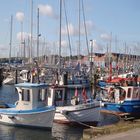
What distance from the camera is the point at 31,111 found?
27.9m

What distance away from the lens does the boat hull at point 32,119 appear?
27359mm

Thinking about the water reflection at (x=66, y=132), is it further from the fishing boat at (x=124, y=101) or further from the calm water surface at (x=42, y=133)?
the fishing boat at (x=124, y=101)

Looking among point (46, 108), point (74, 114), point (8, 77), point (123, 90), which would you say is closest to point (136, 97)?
point (123, 90)

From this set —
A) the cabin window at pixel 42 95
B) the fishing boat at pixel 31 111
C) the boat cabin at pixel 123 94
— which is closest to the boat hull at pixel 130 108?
the boat cabin at pixel 123 94

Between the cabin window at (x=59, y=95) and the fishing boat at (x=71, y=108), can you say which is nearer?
the fishing boat at (x=71, y=108)

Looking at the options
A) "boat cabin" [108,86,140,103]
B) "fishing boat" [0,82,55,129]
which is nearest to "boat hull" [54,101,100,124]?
"fishing boat" [0,82,55,129]

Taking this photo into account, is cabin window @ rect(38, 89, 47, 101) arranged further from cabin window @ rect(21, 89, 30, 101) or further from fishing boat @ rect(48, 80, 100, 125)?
fishing boat @ rect(48, 80, 100, 125)

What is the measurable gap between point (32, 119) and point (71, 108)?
111 inches

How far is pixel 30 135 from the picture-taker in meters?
25.9

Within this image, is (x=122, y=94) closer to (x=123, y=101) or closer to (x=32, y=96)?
(x=123, y=101)

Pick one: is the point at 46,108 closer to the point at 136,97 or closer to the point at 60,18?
the point at 136,97

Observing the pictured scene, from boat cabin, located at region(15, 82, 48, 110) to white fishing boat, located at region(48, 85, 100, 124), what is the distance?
101 centimetres

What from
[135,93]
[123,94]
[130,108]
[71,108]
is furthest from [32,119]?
[135,93]

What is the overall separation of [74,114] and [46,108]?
2.26m
